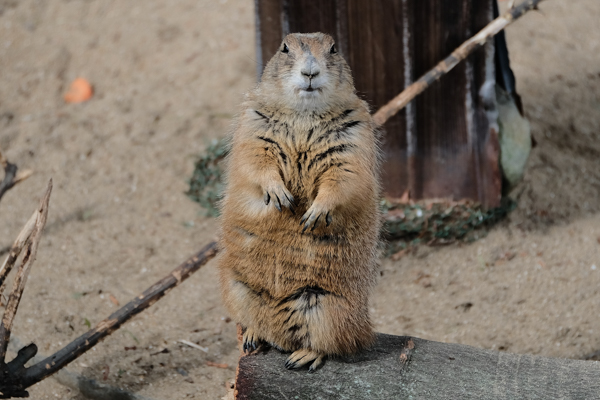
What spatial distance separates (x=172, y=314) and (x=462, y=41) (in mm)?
2860

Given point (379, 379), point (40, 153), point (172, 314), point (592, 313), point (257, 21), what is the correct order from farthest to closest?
point (40, 153) < point (257, 21) < point (172, 314) < point (592, 313) < point (379, 379)

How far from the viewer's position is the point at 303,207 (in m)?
2.74

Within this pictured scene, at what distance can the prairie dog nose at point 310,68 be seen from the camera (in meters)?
2.62

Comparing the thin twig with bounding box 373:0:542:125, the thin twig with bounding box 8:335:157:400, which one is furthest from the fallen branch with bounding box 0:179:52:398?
the thin twig with bounding box 373:0:542:125

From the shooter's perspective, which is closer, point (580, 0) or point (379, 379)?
point (379, 379)

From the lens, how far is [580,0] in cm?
711

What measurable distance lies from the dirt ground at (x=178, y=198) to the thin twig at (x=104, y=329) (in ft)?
1.26

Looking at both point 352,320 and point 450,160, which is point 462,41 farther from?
point 352,320

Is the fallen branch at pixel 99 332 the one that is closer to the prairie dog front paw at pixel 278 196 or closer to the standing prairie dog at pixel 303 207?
the standing prairie dog at pixel 303 207

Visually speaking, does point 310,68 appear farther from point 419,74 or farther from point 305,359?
point 419,74

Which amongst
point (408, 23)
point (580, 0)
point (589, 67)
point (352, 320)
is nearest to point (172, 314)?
point (352, 320)

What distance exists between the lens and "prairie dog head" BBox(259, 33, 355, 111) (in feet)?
8.71

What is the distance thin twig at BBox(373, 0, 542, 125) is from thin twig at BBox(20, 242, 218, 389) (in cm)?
150

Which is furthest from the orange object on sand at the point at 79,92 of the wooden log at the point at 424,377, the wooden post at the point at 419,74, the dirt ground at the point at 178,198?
the wooden log at the point at 424,377
